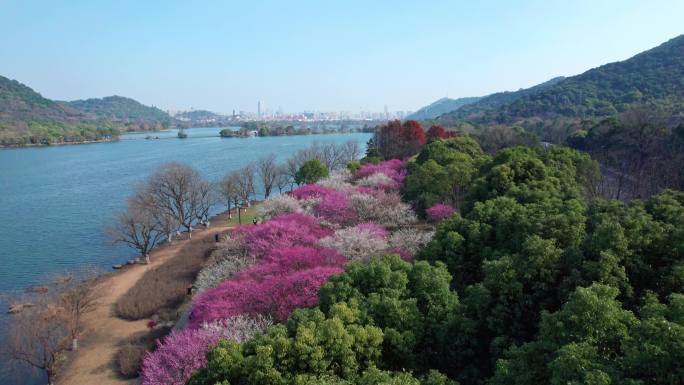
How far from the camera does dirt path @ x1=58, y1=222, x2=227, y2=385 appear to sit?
14609 millimetres

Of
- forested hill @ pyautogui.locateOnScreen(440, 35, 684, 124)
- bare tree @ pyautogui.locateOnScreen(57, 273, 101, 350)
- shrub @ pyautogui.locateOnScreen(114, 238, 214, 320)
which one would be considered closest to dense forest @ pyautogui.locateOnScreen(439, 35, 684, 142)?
forested hill @ pyautogui.locateOnScreen(440, 35, 684, 124)

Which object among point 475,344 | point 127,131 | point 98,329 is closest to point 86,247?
point 98,329

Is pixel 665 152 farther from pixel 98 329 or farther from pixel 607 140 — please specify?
pixel 98 329

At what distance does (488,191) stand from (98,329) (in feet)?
56.8

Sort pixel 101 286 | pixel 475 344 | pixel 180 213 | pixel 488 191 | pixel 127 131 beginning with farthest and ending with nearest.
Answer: pixel 127 131 → pixel 180 213 → pixel 101 286 → pixel 488 191 → pixel 475 344

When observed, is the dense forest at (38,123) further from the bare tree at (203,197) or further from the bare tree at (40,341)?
the bare tree at (40,341)

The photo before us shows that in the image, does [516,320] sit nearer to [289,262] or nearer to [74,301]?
[289,262]

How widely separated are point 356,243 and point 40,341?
11.6 meters

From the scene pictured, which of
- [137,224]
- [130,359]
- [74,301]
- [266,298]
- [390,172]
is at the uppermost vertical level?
[390,172]

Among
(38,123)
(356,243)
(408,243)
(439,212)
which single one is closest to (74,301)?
(356,243)

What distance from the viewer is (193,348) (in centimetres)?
1108

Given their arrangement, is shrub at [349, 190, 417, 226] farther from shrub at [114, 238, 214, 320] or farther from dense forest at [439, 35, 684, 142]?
dense forest at [439, 35, 684, 142]

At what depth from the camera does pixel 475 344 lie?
787cm

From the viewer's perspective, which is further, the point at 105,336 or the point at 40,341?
the point at 105,336
